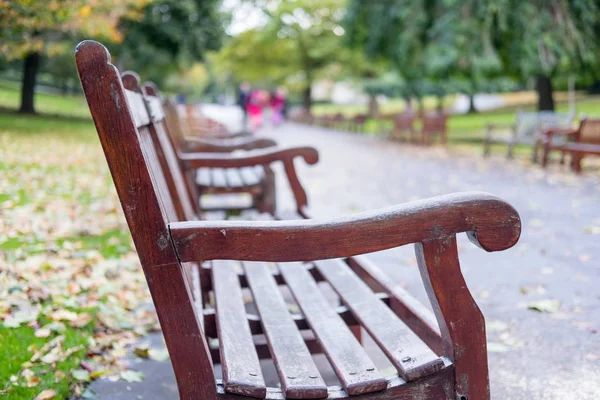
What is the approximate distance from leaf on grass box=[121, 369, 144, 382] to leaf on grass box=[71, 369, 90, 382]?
14cm

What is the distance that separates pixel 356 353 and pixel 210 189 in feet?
10.8

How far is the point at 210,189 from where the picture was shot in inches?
193

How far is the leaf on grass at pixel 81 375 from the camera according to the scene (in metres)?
2.47

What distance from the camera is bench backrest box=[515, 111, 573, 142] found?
1193cm

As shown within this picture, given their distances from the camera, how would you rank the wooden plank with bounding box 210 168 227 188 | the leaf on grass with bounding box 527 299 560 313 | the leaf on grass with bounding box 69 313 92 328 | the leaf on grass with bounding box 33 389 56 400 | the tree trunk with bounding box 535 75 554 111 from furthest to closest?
the tree trunk with bounding box 535 75 554 111 < the wooden plank with bounding box 210 168 227 188 < the leaf on grass with bounding box 527 299 560 313 < the leaf on grass with bounding box 69 313 92 328 < the leaf on grass with bounding box 33 389 56 400

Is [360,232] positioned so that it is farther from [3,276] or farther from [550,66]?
[550,66]

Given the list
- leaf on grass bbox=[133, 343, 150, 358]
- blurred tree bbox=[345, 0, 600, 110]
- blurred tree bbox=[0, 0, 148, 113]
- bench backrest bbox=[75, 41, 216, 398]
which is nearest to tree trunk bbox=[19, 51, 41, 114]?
blurred tree bbox=[0, 0, 148, 113]

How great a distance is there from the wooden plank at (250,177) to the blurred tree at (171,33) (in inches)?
597

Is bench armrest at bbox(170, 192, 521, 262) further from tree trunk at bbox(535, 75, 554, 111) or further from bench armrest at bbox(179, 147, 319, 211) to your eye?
tree trunk at bbox(535, 75, 554, 111)

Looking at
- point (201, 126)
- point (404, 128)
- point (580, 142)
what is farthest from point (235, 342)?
point (404, 128)

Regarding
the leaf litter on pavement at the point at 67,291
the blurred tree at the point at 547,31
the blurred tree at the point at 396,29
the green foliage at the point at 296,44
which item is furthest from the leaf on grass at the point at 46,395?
the green foliage at the point at 296,44

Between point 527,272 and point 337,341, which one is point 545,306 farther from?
point 337,341

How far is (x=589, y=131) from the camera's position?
9977 mm

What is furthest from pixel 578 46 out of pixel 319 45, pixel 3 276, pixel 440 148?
pixel 319 45
